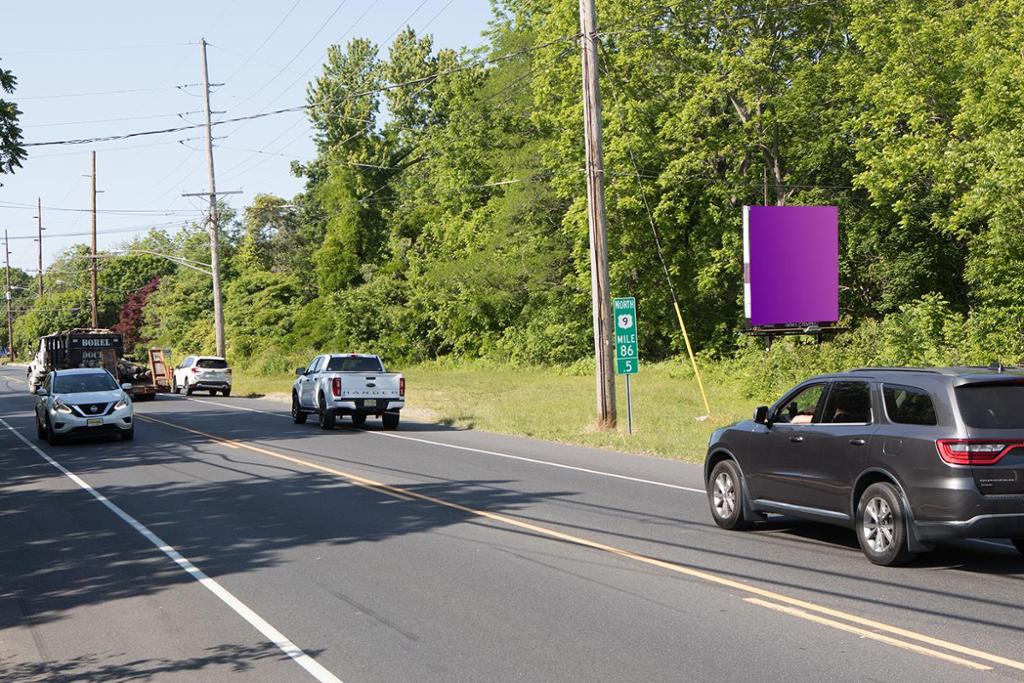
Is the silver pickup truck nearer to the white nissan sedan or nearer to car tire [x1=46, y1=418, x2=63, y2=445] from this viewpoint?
the white nissan sedan

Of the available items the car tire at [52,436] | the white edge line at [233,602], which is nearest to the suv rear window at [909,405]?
the white edge line at [233,602]

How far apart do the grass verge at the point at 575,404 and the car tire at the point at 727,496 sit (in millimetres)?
6788

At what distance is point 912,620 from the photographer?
7562 millimetres

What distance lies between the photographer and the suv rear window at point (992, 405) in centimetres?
904

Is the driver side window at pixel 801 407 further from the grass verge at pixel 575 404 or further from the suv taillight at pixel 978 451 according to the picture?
the grass verge at pixel 575 404

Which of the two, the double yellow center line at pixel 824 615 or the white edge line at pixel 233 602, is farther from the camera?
the white edge line at pixel 233 602

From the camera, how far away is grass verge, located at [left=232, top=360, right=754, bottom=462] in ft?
73.5

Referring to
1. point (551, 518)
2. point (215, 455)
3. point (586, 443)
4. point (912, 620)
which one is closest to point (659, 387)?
point (586, 443)

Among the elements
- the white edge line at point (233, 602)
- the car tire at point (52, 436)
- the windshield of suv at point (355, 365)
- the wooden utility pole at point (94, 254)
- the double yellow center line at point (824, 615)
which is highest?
the wooden utility pole at point (94, 254)

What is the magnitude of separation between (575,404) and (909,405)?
22069 millimetres

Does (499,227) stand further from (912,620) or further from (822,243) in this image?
(912,620)

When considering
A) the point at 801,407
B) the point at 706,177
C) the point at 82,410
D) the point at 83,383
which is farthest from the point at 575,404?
the point at 801,407

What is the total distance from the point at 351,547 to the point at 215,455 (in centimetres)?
1076

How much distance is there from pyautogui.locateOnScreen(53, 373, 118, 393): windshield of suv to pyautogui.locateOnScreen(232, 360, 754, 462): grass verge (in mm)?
8537
